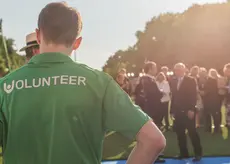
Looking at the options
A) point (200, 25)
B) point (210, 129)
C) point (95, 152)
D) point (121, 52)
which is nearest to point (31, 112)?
point (95, 152)

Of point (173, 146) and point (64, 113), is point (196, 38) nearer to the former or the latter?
point (173, 146)

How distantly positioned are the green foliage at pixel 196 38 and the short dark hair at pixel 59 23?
41809mm

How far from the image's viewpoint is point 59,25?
1.72 metres

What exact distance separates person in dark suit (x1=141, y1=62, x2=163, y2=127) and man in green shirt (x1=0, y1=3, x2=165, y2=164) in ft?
19.8

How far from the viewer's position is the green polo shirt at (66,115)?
165 centimetres

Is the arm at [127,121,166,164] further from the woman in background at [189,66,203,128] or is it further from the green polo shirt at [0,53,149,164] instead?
the woman in background at [189,66,203,128]

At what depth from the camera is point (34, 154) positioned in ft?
5.51

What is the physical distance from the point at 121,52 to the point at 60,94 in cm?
8353

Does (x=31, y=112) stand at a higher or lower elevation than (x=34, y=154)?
higher

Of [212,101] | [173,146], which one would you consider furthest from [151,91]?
[212,101]

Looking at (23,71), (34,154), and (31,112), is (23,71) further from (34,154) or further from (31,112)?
(34,154)

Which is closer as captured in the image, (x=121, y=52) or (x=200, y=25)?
(x=200, y=25)

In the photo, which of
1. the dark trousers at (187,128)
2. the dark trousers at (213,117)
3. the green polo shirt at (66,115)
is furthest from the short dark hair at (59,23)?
the dark trousers at (213,117)

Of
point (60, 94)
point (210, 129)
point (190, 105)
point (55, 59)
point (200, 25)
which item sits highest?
point (200, 25)
